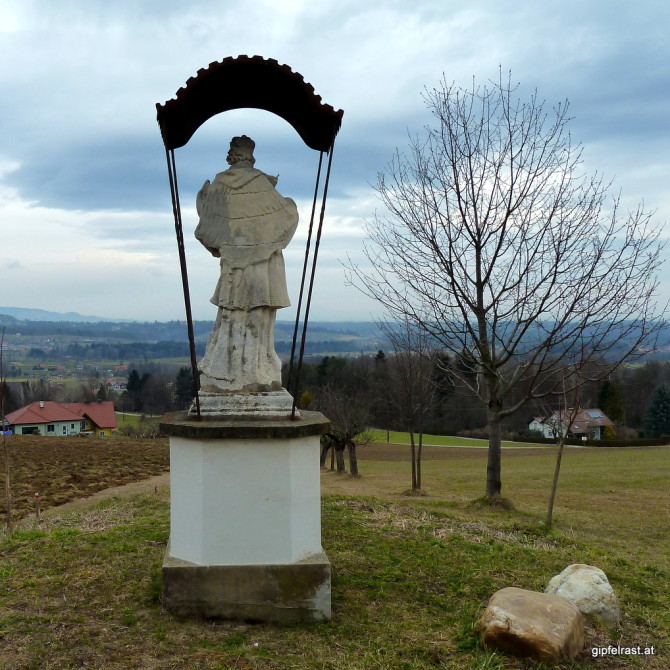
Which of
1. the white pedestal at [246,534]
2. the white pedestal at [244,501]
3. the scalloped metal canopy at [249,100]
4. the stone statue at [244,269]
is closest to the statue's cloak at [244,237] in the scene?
the stone statue at [244,269]

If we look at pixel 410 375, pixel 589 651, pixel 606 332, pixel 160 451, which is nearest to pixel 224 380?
pixel 589 651

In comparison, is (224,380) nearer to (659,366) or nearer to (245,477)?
(245,477)

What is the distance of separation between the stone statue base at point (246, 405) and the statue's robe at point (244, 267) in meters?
0.22

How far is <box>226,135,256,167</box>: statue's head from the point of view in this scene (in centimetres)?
591

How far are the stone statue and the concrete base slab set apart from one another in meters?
1.55

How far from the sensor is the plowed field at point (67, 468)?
51.3ft

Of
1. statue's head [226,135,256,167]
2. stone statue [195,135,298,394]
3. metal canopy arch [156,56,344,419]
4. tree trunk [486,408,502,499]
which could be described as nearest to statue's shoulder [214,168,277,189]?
stone statue [195,135,298,394]

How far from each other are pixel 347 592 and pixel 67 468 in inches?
715

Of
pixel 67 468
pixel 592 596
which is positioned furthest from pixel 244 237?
pixel 67 468

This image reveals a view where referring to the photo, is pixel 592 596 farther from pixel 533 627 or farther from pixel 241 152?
pixel 241 152

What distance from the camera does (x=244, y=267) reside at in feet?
18.6

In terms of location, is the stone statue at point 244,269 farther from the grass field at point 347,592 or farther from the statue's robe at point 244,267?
the grass field at point 347,592

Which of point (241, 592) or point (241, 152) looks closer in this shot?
point (241, 592)

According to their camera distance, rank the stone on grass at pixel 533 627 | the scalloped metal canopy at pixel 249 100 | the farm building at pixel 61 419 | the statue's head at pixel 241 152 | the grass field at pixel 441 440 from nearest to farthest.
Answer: the stone on grass at pixel 533 627
the scalloped metal canopy at pixel 249 100
the statue's head at pixel 241 152
the grass field at pixel 441 440
the farm building at pixel 61 419
